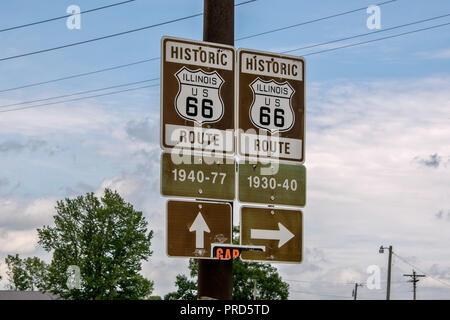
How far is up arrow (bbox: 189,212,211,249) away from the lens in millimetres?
8352

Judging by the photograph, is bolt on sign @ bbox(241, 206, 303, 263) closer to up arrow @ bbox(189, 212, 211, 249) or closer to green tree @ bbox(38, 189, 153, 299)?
up arrow @ bbox(189, 212, 211, 249)

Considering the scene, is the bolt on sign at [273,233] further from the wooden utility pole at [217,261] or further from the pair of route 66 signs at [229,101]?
the pair of route 66 signs at [229,101]

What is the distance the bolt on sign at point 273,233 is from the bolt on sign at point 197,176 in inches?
14.8

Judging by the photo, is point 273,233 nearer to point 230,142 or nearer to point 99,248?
point 230,142

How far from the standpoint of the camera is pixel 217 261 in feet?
28.2

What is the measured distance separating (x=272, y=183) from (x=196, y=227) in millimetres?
1159

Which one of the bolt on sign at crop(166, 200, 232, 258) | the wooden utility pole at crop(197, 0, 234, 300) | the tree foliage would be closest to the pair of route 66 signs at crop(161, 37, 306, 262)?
the bolt on sign at crop(166, 200, 232, 258)

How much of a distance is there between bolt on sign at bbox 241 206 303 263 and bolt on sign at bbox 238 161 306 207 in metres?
0.14

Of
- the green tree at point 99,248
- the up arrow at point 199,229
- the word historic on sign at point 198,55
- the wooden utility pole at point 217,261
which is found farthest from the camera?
the green tree at point 99,248

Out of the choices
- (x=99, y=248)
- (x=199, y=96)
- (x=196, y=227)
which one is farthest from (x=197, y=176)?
(x=99, y=248)

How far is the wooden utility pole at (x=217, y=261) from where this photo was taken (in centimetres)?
853

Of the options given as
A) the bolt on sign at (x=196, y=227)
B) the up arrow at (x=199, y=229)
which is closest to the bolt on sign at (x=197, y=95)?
the bolt on sign at (x=196, y=227)
